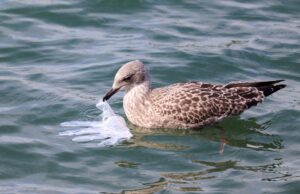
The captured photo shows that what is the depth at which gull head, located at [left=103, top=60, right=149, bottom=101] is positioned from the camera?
10.5 meters

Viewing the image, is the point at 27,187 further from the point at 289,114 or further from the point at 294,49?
the point at 294,49

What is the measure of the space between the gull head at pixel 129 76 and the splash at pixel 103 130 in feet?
1.41

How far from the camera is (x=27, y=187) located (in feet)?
29.1

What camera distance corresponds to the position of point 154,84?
12047mm

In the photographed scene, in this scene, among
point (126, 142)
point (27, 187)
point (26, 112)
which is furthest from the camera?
point (26, 112)

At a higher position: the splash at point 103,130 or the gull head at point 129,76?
the gull head at point 129,76

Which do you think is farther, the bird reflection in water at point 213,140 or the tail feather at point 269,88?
the tail feather at point 269,88

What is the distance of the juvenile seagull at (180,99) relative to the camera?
10477 mm

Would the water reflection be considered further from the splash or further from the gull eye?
the gull eye

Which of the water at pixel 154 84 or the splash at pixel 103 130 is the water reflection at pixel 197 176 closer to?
the water at pixel 154 84

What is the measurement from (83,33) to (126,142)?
14.9 ft

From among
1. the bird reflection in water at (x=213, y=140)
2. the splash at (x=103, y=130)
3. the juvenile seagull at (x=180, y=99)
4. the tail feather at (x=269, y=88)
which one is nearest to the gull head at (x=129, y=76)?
the juvenile seagull at (x=180, y=99)

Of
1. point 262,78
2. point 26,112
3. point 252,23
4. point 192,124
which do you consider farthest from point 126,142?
point 252,23

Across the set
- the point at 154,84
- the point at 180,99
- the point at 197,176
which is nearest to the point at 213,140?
the point at 180,99
